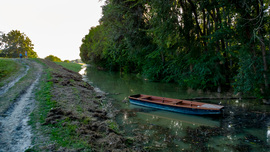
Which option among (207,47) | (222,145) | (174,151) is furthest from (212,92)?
(174,151)

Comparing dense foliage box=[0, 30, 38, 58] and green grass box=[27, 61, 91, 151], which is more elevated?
dense foliage box=[0, 30, 38, 58]

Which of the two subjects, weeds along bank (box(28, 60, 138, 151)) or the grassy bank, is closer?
weeds along bank (box(28, 60, 138, 151))

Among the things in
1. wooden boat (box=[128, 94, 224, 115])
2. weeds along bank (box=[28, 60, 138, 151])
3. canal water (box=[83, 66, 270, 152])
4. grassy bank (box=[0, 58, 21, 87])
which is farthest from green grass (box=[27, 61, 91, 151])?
grassy bank (box=[0, 58, 21, 87])

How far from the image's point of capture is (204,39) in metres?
16.1

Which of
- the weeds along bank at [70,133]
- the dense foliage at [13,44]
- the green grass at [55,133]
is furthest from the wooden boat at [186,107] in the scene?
the dense foliage at [13,44]

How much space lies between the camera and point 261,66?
10.7 metres

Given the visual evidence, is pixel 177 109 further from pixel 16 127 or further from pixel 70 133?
pixel 16 127

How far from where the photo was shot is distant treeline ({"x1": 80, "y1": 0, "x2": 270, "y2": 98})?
10.9 m

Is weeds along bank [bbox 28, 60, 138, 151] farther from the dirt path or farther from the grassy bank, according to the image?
the grassy bank

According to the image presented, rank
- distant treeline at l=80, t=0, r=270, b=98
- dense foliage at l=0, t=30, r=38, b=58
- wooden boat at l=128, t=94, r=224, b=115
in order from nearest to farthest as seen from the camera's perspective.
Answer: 1. wooden boat at l=128, t=94, r=224, b=115
2. distant treeline at l=80, t=0, r=270, b=98
3. dense foliage at l=0, t=30, r=38, b=58

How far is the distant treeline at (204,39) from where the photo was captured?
429 inches

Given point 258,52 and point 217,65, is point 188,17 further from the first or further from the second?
point 258,52

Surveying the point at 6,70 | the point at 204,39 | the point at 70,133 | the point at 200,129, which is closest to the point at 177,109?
the point at 200,129

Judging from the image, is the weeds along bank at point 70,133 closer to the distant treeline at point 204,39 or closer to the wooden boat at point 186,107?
the wooden boat at point 186,107
